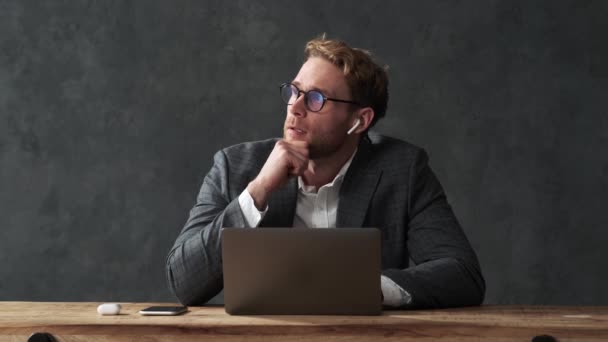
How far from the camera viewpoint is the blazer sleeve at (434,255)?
188 centimetres

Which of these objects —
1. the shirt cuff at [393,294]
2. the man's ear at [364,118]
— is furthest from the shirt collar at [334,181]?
the shirt cuff at [393,294]

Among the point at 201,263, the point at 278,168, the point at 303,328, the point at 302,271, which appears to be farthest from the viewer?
the point at 278,168

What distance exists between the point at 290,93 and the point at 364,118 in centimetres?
31

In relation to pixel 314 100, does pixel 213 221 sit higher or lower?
lower

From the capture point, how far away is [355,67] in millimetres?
2406

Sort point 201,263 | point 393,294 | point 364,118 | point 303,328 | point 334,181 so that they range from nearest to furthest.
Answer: point 303,328 → point 393,294 → point 201,263 → point 334,181 → point 364,118

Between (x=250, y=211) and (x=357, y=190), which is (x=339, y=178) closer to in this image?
(x=357, y=190)

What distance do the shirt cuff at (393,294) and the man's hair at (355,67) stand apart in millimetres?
757

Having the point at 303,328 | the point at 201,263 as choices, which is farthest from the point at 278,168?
the point at 303,328

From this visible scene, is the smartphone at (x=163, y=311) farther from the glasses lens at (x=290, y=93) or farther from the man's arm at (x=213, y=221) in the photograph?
the glasses lens at (x=290, y=93)

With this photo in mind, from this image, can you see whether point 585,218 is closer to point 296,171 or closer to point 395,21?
point 395,21

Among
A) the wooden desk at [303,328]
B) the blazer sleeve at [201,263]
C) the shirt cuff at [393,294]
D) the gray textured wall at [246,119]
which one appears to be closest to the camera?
the wooden desk at [303,328]

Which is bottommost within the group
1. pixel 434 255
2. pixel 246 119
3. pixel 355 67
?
pixel 434 255

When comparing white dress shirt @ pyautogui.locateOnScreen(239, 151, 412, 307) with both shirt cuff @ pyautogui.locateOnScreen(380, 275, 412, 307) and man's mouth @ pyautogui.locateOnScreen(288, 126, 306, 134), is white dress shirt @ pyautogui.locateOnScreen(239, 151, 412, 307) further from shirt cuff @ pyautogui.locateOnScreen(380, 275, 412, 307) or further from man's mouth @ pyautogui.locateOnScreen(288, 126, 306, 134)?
shirt cuff @ pyautogui.locateOnScreen(380, 275, 412, 307)
